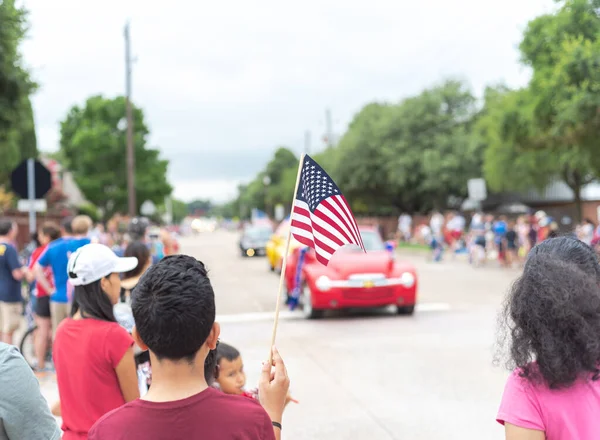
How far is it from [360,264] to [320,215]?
8952mm

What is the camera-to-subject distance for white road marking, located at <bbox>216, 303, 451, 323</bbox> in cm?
1259

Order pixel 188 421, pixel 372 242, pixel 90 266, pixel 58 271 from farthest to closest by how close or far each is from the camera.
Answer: pixel 372 242 < pixel 58 271 < pixel 90 266 < pixel 188 421

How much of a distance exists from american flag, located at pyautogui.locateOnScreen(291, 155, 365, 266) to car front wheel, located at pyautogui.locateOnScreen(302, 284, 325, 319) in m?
9.02

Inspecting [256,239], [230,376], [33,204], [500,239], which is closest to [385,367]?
[230,376]

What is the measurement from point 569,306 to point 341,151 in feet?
178

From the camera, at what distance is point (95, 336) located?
3.15 m

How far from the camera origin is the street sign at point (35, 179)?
12.1 meters

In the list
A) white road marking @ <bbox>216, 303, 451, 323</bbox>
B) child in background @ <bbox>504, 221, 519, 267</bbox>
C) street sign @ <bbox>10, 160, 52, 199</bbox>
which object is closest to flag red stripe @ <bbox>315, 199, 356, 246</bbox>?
white road marking @ <bbox>216, 303, 451, 323</bbox>

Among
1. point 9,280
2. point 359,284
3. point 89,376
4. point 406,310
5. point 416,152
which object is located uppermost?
point 416,152

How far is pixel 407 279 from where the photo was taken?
1199cm

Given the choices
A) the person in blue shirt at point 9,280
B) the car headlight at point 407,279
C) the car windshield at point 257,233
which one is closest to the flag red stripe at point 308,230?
the person in blue shirt at point 9,280

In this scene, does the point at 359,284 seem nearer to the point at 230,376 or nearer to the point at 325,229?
the point at 230,376

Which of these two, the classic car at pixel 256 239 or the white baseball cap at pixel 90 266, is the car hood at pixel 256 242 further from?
the white baseball cap at pixel 90 266

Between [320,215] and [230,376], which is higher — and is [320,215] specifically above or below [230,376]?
above
